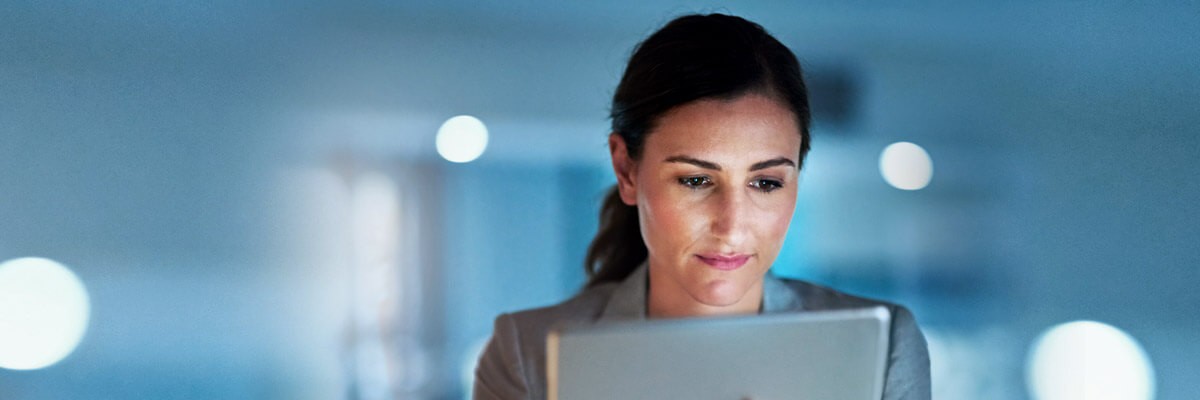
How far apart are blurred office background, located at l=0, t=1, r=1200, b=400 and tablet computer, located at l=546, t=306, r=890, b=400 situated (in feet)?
5.09

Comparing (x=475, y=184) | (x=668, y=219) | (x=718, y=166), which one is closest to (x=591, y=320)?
(x=668, y=219)

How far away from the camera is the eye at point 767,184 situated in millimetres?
1402

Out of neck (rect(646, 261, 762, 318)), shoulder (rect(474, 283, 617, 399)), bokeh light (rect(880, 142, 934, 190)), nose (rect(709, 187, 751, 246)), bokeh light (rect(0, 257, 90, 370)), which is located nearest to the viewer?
nose (rect(709, 187, 751, 246))

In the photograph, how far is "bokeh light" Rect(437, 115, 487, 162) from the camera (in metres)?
2.34

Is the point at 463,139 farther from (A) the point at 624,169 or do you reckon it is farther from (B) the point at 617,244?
(A) the point at 624,169

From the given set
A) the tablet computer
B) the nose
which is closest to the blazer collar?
the nose

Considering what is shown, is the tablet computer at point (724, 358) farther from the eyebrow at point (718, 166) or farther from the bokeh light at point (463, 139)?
the bokeh light at point (463, 139)

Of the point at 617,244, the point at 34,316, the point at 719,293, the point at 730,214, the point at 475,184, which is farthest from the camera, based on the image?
the point at 475,184

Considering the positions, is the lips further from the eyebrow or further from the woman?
the eyebrow

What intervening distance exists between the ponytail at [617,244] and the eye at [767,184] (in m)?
0.42

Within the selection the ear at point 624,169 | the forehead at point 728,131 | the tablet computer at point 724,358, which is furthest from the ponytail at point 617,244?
the tablet computer at point 724,358

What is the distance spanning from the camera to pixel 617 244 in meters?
1.81

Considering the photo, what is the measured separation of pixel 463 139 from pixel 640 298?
0.87m

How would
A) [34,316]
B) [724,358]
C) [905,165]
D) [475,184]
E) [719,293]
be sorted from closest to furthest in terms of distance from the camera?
[724,358]
[719,293]
[34,316]
[475,184]
[905,165]
